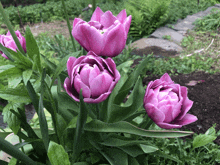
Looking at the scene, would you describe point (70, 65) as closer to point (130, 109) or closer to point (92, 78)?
point (92, 78)

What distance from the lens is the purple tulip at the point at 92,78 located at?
635 millimetres

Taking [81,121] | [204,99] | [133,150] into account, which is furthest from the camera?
[204,99]

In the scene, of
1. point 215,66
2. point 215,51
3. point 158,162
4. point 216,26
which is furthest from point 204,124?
point 216,26

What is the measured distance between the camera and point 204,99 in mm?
2072

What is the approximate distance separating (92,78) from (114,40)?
167mm

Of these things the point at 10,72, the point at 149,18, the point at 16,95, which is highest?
the point at 10,72

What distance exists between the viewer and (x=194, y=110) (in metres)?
1.95

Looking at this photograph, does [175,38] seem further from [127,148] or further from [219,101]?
[127,148]

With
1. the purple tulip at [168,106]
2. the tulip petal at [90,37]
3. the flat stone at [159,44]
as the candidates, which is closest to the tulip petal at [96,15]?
the tulip petal at [90,37]

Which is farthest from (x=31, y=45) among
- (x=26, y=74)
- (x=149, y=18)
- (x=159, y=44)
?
(x=149, y=18)

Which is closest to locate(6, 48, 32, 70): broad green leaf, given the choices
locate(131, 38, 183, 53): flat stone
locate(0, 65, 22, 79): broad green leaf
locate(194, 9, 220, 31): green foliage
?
locate(0, 65, 22, 79): broad green leaf

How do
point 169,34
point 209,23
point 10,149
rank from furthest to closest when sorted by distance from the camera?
point 209,23, point 169,34, point 10,149

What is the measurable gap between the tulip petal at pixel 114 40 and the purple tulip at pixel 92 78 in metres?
0.06

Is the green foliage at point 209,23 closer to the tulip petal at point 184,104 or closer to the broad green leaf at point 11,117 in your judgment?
the tulip petal at point 184,104
